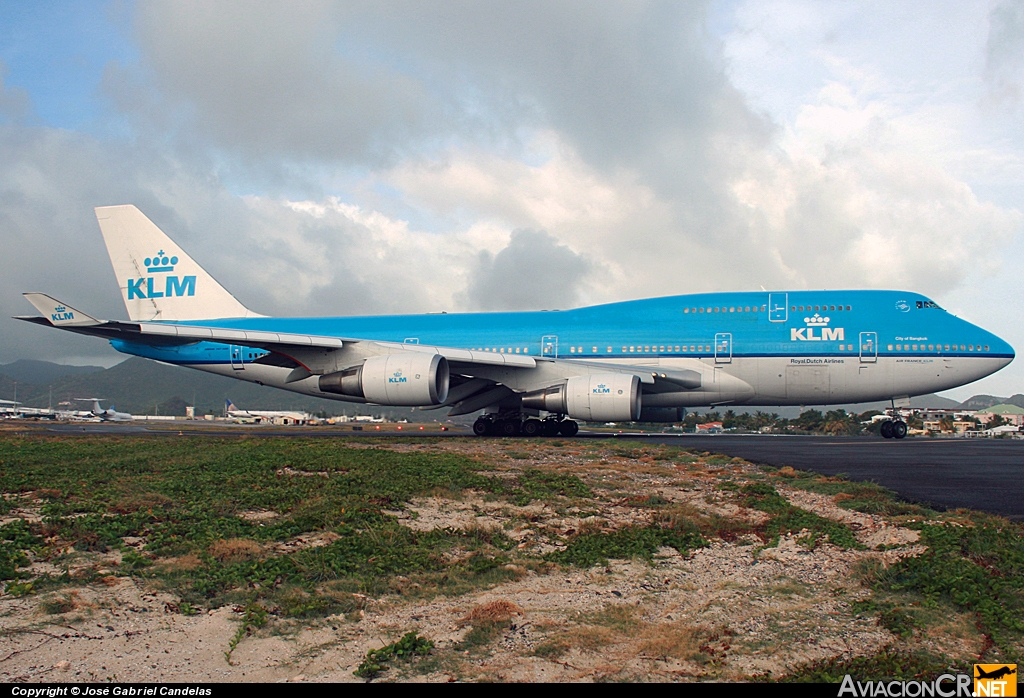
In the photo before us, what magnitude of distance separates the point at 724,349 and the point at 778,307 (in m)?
2.24

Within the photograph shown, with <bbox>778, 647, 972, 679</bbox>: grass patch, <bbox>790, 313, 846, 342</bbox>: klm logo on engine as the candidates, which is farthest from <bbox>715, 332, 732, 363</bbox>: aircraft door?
<bbox>778, 647, 972, 679</bbox>: grass patch

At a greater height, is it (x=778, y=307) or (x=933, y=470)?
(x=778, y=307)

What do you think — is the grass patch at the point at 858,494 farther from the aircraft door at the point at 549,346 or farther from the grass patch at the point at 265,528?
the aircraft door at the point at 549,346

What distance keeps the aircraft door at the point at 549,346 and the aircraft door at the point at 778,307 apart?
22.7 feet

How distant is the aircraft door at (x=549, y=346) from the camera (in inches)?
888

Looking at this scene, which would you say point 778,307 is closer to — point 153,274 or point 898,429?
point 898,429

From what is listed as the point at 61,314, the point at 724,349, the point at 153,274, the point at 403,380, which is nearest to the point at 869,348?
the point at 724,349

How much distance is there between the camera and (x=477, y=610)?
13.6 ft

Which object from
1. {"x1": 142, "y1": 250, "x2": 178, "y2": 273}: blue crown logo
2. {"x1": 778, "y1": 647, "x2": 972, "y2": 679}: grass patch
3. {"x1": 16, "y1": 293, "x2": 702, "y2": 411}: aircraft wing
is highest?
{"x1": 142, "y1": 250, "x2": 178, "y2": 273}: blue crown logo

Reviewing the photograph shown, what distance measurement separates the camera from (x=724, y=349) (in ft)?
69.7

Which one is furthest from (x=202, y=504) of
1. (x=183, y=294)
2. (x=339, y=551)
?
(x=183, y=294)

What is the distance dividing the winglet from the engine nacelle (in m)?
7.39

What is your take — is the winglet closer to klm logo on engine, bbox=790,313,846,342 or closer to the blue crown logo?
the blue crown logo

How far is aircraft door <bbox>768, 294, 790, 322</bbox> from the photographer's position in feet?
69.8
